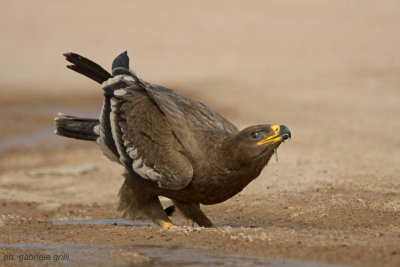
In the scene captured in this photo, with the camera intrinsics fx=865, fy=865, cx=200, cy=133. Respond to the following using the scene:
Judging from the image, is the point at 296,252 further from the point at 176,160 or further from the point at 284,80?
the point at 284,80

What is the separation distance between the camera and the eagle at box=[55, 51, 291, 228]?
26.6 feet

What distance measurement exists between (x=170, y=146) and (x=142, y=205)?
2.64 ft

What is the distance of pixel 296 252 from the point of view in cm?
648

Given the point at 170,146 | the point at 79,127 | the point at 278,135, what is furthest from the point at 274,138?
the point at 79,127

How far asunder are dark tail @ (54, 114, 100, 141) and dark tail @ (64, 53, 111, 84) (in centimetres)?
57

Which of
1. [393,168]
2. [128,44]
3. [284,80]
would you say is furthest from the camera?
[128,44]

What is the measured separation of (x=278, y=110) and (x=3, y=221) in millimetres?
8737

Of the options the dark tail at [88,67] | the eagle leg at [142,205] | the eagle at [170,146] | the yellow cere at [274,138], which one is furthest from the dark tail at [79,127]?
the yellow cere at [274,138]

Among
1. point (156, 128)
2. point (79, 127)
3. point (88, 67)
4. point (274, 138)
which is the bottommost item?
point (79, 127)

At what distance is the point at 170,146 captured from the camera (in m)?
8.41

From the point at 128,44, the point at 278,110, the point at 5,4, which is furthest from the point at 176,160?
the point at 5,4

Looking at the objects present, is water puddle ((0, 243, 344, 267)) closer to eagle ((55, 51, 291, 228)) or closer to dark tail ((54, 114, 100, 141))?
eagle ((55, 51, 291, 228))
